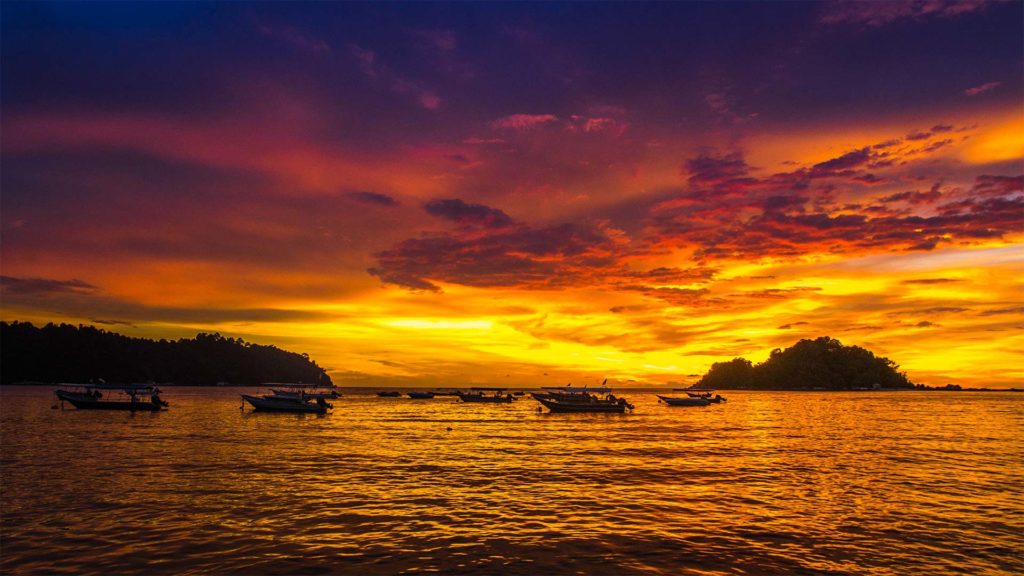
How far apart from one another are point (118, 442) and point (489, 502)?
40.4 meters

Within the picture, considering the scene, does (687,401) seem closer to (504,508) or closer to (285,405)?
(285,405)

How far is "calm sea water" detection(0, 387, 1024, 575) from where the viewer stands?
18.5 metres

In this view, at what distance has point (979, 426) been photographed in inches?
3081

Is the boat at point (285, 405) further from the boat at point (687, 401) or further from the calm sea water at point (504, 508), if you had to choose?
the boat at point (687, 401)

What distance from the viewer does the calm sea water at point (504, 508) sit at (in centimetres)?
1852

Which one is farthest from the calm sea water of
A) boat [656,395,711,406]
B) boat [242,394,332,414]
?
boat [656,395,711,406]

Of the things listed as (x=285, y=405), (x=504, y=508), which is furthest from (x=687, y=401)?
(x=504, y=508)

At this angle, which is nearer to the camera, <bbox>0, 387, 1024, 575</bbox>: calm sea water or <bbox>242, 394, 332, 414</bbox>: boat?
<bbox>0, 387, 1024, 575</bbox>: calm sea water

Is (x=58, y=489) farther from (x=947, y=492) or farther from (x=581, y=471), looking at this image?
(x=947, y=492)

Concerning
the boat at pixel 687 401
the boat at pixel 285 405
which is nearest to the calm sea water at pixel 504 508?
the boat at pixel 285 405

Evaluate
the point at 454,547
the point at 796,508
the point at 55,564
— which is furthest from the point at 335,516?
the point at 796,508

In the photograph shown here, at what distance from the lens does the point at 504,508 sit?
84.1 ft

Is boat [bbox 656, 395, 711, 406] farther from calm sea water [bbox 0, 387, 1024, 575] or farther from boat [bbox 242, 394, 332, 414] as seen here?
calm sea water [bbox 0, 387, 1024, 575]

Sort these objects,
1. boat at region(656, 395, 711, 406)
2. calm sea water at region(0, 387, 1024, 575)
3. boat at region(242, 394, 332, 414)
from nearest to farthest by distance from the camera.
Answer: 1. calm sea water at region(0, 387, 1024, 575)
2. boat at region(242, 394, 332, 414)
3. boat at region(656, 395, 711, 406)
